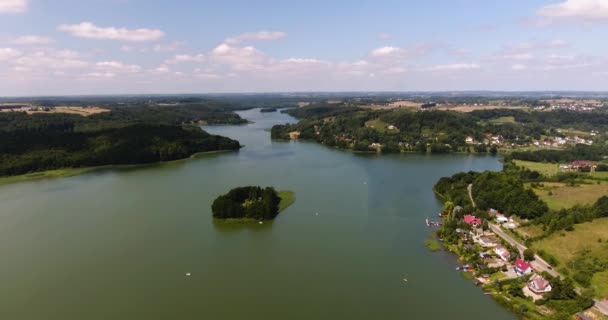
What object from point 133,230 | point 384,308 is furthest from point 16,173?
point 384,308

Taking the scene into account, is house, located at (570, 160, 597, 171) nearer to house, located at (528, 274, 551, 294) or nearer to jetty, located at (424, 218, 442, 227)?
jetty, located at (424, 218, 442, 227)

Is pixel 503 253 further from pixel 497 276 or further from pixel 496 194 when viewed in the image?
pixel 496 194

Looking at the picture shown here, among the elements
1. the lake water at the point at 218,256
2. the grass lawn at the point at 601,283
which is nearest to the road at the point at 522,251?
the grass lawn at the point at 601,283

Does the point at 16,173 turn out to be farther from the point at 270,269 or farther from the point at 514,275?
the point at 514,275

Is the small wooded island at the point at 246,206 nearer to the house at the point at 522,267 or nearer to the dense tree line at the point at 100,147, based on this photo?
the house at the point at 522,267

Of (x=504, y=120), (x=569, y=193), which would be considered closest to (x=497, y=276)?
(x=569, y=193)

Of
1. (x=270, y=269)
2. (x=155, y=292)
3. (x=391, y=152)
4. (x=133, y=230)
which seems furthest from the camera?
(x=391, y=152)

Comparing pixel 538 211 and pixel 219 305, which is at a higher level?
pixel 538 211
